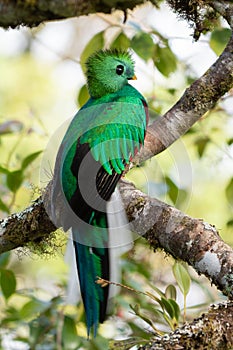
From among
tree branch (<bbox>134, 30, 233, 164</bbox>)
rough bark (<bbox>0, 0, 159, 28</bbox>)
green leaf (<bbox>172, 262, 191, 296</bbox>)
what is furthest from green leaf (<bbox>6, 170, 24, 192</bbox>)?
rough bark (<bbox>0, 0, 159, 28</bbox>)

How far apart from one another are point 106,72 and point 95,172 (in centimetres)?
67

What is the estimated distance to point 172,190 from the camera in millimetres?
3121

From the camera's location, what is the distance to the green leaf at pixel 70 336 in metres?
3.22

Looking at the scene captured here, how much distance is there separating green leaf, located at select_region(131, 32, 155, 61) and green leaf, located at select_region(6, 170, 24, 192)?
0.75 m

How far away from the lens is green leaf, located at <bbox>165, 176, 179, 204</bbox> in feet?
10.2

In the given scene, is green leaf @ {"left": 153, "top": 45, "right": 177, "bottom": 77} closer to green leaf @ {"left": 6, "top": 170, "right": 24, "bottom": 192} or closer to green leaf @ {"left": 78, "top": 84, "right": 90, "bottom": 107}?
green leaf @ {"left": 78, "top": 84, "right": 90, "bottom": 107}

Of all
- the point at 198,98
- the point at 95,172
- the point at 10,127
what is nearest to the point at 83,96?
the point at 10,127

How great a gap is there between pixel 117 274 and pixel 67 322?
511 mm

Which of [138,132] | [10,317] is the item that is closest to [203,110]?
[138,132]

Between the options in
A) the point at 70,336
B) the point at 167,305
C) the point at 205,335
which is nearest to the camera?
→ the point at 205,335

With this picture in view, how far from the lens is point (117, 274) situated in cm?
293

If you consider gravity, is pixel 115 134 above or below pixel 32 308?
above

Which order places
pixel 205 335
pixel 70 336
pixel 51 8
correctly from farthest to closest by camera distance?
1. pixel 70 336
2. pixel 205 335
3. pixel 51 8

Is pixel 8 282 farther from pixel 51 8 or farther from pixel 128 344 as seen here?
pixel 51 8
